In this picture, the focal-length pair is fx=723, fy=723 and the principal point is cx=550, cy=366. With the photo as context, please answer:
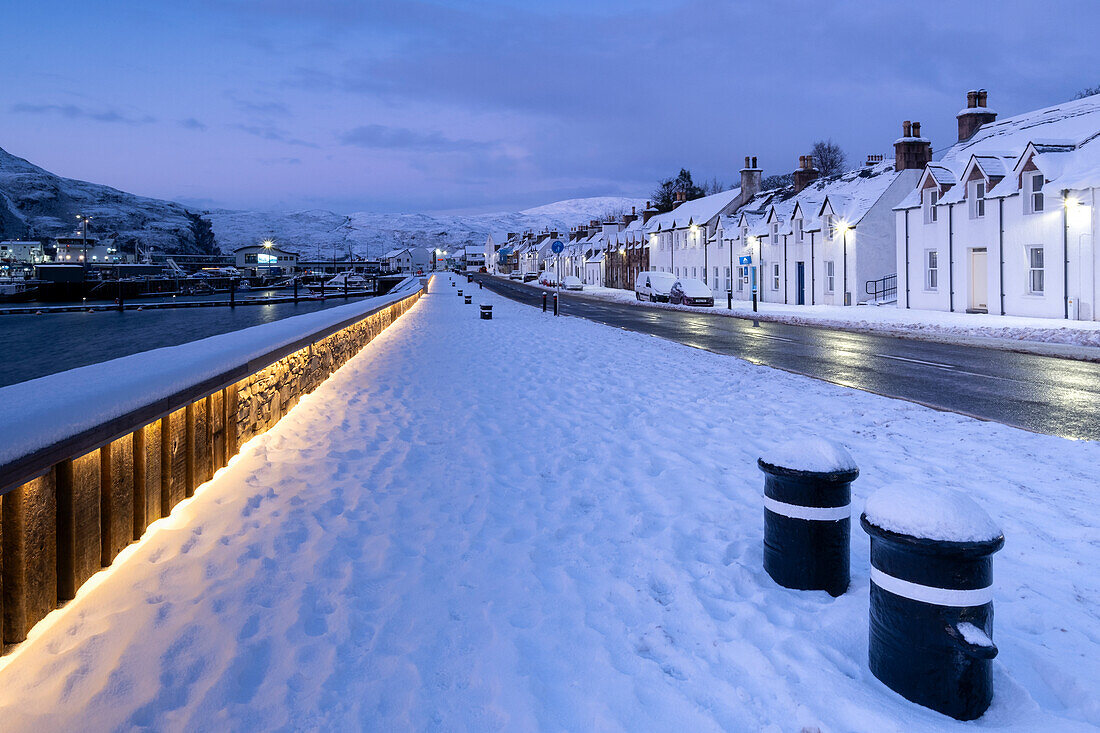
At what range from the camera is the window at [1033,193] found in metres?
27.7

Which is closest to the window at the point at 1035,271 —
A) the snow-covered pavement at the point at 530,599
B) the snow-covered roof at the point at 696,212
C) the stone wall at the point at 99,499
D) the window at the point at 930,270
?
the window at the point at 930,270

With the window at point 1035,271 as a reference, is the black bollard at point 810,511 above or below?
below

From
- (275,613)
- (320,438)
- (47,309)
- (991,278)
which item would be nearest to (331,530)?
(275,613)

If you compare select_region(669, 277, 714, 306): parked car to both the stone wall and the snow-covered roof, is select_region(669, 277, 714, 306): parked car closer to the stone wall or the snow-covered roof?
the snow-covered roof

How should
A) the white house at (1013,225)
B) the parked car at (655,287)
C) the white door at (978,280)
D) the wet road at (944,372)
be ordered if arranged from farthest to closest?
the parked car at (655,287)
the white door at (978,280)
the white house at (1013,225)
the wet road at (944,372)

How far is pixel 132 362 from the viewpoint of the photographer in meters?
6.30

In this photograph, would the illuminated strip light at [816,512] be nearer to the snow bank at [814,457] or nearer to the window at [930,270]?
the snow bank at [814,457]

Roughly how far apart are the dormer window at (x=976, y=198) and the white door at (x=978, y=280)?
1.62 meters

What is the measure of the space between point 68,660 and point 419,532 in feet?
7.65

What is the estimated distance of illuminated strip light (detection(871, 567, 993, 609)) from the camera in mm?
3064

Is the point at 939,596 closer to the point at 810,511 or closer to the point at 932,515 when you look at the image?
the point at 932,515

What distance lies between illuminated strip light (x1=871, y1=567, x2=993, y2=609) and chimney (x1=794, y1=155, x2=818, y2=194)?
52573mm

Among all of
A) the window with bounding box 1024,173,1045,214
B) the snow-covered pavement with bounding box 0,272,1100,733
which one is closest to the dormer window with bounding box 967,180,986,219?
the window with bounding box 1024,173,1045,214

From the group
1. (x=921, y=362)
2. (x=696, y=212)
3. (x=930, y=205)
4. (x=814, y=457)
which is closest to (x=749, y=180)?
(x=696, y=212)
